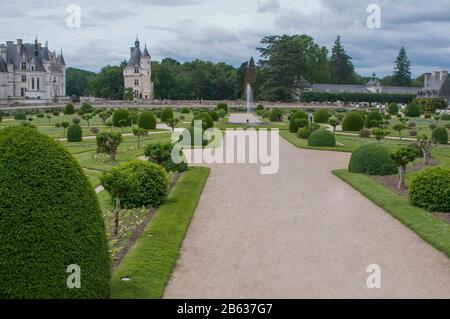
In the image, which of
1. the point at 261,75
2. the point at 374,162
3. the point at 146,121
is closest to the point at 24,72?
the point at 261,75

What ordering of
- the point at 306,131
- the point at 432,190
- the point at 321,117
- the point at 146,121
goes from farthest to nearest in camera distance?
the point at 321,117 → the point at 146,121 → the point at 306,131 → the point at 432,190

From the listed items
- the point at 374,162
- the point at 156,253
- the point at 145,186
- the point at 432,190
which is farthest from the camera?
the point at 374,162

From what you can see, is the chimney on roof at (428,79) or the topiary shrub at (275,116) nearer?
the topiary shrub at (275,116)

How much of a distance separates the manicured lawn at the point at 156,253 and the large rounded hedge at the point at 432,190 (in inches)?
214

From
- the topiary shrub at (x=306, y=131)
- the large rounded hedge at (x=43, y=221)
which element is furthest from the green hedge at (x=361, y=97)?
the large rounded hedge at (x=43, y=221)

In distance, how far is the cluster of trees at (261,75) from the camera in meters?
88.8

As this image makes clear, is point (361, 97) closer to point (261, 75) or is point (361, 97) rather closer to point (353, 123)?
point (261, 75)

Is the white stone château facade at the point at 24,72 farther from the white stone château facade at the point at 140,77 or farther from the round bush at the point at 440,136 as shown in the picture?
the round bush at the point at 440,136

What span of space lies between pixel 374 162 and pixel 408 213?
21.0 feet

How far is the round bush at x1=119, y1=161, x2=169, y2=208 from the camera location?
13836 millimetres

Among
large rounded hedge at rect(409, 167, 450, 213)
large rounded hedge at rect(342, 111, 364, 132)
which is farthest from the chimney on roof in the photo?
large rounded hedge at rect(409, 167, 450, 213)

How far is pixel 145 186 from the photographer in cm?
1406
